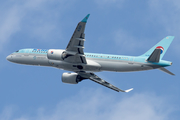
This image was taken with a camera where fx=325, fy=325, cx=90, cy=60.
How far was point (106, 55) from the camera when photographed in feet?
172

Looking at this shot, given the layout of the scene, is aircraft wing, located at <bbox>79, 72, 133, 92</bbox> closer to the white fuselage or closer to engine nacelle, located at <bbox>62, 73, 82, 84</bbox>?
engine nacelle, located at <bbox>62, 73, 82, 84</bbox>

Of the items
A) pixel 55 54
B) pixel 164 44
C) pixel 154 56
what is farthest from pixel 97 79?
pixel 154 56

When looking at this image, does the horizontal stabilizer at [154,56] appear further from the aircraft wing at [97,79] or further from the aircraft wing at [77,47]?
the aircraft wing at [97,79]

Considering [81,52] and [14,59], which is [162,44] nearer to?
[81,52]

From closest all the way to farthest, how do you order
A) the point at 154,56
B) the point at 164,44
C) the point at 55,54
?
the point at 154,56
the point at 55,54
the point at 164,44

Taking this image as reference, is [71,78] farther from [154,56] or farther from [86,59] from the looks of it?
[154,56]

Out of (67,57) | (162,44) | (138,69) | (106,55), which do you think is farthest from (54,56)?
(162,44)

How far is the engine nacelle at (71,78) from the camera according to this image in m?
58.0

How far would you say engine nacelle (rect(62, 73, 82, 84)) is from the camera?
190ft

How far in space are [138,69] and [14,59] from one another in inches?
867

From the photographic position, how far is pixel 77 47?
47.3 m

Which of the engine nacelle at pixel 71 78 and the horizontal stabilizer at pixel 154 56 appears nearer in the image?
the horizontal stabilizer at pixel 154 56

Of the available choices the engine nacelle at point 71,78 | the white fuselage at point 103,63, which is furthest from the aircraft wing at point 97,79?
the white fuselage at point 103,63

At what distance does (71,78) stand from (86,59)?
6.76 meters
